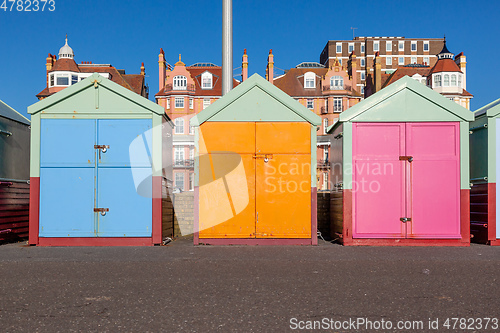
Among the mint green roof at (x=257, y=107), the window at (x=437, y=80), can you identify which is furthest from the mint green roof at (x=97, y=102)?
the window at (x=437, y=80)

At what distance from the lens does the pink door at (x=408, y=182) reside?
31.6 feet

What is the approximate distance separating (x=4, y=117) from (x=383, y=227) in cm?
764

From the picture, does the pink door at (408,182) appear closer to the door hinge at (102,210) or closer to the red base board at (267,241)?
the red base board at (267,241)

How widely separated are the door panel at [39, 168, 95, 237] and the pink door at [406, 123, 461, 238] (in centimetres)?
595

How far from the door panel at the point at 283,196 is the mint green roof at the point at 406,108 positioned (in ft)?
4.20

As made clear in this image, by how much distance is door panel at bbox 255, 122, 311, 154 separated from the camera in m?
9.77

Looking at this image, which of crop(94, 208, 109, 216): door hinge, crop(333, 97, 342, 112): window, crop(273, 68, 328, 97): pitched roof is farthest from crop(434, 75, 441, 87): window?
crop(94, 208, 109, 216): door hinge

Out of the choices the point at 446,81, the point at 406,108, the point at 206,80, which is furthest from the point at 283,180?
the point at 446,81

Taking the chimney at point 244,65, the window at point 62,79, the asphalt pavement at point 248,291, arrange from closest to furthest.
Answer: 1. the asphalt pavement at point 248,291
2. the chimney at point 244,65
3. the window at point 62,79

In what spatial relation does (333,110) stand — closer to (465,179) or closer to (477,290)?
(465,179)

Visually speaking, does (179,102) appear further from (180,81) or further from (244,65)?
(244,65)

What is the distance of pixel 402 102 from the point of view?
9.77 metres

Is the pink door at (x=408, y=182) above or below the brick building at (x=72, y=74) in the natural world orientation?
below

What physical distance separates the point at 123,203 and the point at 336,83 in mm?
46262
